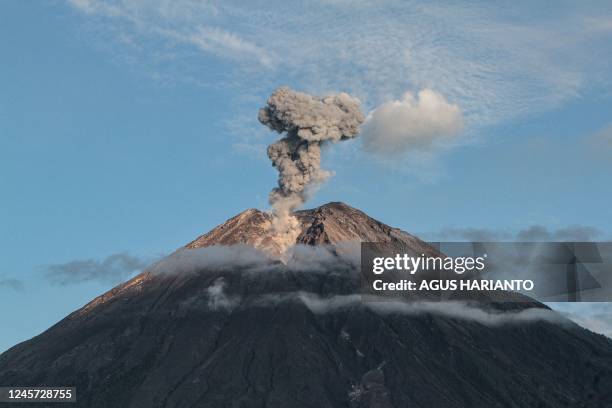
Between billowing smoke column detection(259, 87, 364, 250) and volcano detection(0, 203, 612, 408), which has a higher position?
billowing smoke column detection(259, 87, 364, 250)

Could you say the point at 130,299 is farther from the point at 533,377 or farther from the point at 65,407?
the point at 533,377

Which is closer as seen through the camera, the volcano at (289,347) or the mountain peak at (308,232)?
the volcano at (289,347)

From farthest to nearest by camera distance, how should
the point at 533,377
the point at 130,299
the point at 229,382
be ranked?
the point at 130,299
the point at 533,377
the point at 229,382

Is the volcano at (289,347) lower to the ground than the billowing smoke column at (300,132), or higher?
lower

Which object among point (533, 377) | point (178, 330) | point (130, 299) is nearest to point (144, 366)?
point (178, 330)
